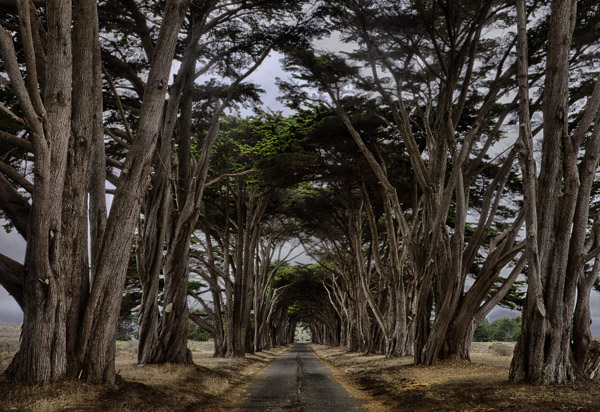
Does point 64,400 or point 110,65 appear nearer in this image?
point 64,400

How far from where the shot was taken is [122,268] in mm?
6984

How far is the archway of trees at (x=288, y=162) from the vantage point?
20.7 feet

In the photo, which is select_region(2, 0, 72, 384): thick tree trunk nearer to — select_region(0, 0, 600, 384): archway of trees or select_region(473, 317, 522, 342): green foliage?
select_region(0, 0, 600, 384): archway of trees

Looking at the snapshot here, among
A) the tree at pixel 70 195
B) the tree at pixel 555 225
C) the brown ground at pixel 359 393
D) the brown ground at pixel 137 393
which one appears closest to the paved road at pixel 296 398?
the brown ground at pixel 359 393

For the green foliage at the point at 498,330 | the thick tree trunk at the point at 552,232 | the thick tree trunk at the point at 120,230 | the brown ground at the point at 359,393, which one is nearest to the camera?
the brown ground at the point at 359,393

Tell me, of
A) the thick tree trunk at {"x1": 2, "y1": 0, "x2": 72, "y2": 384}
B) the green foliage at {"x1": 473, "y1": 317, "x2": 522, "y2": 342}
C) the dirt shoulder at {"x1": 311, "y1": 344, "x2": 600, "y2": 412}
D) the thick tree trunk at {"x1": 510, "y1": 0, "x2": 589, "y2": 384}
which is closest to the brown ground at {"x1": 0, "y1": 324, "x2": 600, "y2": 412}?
the dirt shoulder at {"x1": 311, "y1": 344, "x2": 600, "y2": 412}

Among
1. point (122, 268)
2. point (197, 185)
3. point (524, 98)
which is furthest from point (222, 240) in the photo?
point (524, 98)

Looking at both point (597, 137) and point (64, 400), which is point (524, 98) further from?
point (64, 400)

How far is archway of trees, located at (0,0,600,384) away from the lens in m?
6.30

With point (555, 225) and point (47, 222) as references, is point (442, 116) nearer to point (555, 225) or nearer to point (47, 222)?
point (555, 225)

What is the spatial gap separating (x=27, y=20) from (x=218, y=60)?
7.56 m

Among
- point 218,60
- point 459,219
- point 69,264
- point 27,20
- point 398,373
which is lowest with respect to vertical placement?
point 398,373

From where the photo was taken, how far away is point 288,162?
15023 millimetres

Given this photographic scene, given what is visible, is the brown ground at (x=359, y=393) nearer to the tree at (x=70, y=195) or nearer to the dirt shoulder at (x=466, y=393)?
the dirt shoulder at (x=466, y=393)
